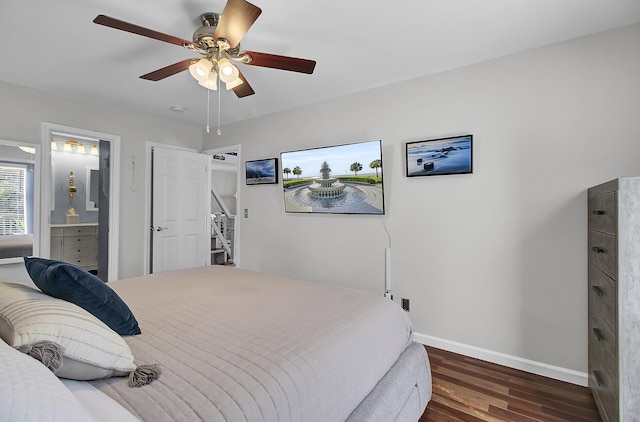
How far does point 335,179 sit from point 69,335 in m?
2.67

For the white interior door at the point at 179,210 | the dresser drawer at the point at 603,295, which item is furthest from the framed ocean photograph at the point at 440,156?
the white interior door at the point at 179,210

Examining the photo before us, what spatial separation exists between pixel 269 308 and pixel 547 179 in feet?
7.16

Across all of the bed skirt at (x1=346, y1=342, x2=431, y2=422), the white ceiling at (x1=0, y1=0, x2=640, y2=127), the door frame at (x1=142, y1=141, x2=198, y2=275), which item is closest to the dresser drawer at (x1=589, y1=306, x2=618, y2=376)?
the bed skirt at (x1=346, y1=342, x2=431, y2=422)

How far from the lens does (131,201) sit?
398cm

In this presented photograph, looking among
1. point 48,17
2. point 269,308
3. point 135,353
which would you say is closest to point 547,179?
point 269,308

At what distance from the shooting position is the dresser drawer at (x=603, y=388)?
1.63m

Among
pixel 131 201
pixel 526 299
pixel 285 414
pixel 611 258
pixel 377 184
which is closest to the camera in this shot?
pixel 285 414

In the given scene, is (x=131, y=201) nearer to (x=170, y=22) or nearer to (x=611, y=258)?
(x=170, y=22)

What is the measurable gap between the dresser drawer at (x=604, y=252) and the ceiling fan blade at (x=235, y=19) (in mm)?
2194

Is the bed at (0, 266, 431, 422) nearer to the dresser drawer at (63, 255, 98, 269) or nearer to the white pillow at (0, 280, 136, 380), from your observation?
the white pillow at (0, 280, 136, 380)

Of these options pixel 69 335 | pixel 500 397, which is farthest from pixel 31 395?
pixel 500 397

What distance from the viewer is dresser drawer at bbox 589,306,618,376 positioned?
1.64m

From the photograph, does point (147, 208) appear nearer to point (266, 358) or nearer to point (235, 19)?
point (235, 19)

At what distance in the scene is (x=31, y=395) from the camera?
59 cm
